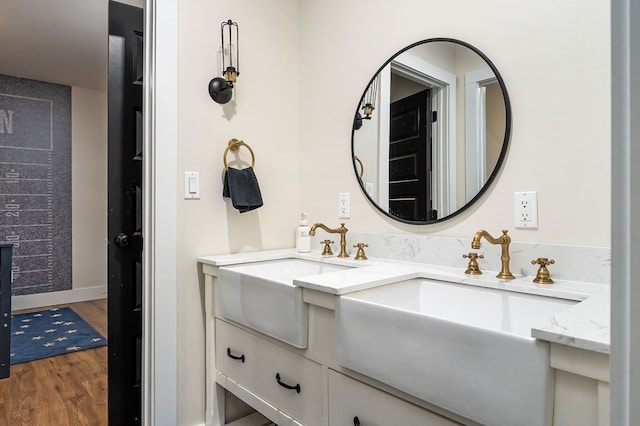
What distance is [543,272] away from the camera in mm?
1171

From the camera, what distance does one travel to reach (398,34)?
1.66 m

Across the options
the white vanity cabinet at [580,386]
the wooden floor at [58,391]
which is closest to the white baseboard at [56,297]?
the wooden floor at [58,391]

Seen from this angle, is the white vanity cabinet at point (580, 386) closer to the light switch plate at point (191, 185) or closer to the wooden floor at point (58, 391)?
the light switch plate at point (191, 185)

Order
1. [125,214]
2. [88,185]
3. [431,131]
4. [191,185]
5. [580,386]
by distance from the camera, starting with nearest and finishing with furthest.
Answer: [580,386] → [431,131] → [191,185] → [125,214] → [88,185]

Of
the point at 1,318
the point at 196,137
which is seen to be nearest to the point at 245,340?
the point at 196,137

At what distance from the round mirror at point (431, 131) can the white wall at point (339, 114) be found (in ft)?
0.17

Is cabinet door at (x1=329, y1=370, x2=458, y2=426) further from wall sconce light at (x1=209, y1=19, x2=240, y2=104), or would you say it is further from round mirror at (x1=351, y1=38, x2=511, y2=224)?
wall sconce light at (x1=209, y1=19, x2=240, y2=104)

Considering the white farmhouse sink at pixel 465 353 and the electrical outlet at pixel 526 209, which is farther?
the electrical outlet at pixel 526 209

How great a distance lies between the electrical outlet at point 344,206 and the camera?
73.6 inches

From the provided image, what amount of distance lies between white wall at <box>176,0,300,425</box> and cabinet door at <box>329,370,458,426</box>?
0.84 meters

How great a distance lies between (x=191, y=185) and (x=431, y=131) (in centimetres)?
104

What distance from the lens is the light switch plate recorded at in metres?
1.70

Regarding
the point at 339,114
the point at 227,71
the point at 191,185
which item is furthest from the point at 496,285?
the point at 227,71

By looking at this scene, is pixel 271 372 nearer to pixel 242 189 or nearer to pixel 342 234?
pixel 342 234
